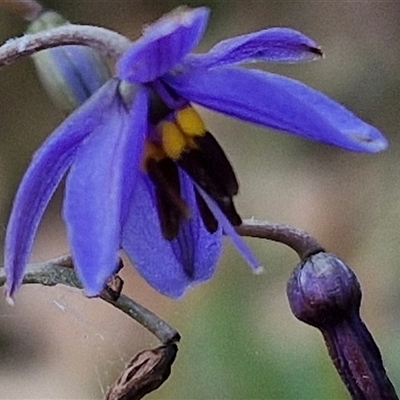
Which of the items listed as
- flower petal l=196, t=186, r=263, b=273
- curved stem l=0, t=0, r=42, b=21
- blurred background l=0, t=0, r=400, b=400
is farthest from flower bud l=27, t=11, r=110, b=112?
blurred background l=0, t=0, r=400, b=400

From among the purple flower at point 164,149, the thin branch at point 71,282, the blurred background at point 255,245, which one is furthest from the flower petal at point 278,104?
the blurred background at point 255,245

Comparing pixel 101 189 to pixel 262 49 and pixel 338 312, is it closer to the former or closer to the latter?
pixel 262 49

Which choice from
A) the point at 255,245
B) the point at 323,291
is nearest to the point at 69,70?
the point at 323,291

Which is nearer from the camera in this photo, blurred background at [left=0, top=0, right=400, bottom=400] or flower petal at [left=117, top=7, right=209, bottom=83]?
flower petal at [left=117, top=7, right=209, bottom=83]

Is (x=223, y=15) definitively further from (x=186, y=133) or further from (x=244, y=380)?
(x=186, y=133)

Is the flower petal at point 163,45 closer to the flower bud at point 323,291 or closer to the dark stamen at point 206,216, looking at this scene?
the dark stamen at point 206,216

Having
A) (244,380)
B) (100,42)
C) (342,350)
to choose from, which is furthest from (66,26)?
(244,380)

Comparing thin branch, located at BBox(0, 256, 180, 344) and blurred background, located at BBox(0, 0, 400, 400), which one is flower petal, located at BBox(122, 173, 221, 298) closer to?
thin branch, located at BBox(0, 256, 180, 344)
